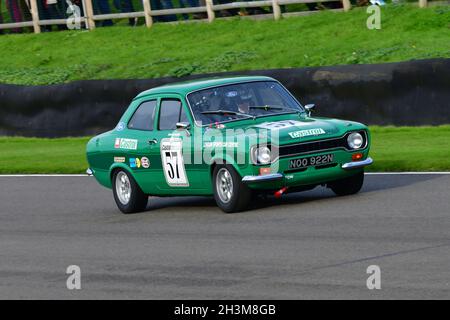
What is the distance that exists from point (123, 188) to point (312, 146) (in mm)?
2643

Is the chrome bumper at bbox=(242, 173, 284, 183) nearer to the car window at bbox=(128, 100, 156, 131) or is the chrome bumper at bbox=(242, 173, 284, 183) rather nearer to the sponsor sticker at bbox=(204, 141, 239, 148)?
the sponsor sticker at bbox=(204, 141, 239, 148)

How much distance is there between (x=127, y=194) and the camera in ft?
43.8

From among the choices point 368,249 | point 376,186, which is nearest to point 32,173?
point 376,186

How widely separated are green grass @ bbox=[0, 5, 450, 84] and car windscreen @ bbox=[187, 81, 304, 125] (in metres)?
7.96

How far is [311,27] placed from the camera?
2566cm

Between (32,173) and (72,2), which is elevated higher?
(72,2)

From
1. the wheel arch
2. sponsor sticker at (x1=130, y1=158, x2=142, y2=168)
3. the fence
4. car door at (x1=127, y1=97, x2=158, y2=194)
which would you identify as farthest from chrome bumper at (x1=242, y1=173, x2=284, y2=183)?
the fence

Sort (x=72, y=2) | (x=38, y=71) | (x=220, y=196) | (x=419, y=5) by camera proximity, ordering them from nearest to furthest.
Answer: (x=220, y=196) < (x=419, y=5) < (x=38, y=71) < (x=72, y=2)

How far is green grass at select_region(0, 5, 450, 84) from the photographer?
73.6ft

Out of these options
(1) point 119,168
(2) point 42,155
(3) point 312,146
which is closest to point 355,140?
(3) point 312,146

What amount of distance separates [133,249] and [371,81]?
881 centimetres

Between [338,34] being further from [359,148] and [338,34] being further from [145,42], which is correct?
[359,148]

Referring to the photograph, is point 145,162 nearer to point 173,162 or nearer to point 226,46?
point 173,162
